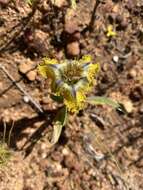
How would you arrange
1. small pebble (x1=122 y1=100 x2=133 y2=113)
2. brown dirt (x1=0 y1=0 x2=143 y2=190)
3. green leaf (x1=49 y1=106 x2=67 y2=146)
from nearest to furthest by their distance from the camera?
green leaf (x1=49 y1=106 x2=67 y2=146) < brown dirt (x1=0 y1=0 x2=143 y2=190) < small pebble (x1=122 y1=100 x2=133 y2=113)

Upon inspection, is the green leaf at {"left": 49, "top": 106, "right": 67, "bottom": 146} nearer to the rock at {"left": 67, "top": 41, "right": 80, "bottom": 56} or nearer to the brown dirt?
the brown dirt

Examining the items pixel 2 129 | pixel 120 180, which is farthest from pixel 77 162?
pixel 2 129

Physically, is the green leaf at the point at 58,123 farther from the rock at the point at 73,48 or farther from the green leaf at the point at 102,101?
the rock at the point at 73,48

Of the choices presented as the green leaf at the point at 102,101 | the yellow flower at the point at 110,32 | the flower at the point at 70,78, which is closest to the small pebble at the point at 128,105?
the green leaf at the point at 102,101

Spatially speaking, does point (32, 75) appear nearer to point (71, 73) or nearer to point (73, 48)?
point (73, 48)

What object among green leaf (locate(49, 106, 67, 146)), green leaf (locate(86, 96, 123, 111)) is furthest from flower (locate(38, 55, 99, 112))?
green leaf (locate(86, 96, 123, 111))

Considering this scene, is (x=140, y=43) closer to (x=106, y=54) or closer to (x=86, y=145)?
(x=106, y=54)

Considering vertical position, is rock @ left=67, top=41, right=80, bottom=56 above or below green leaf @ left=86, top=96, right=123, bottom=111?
above
